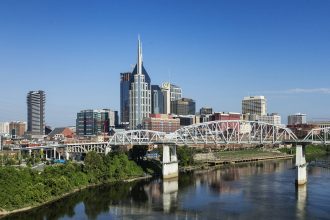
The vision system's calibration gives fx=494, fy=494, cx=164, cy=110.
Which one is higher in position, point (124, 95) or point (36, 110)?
point (124, 95)

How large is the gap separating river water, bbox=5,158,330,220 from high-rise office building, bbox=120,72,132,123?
98.3m

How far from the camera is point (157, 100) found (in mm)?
151750

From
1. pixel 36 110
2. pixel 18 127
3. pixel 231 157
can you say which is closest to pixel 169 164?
pixel 231 157

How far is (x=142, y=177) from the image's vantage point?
50.8 m

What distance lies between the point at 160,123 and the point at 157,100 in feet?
132

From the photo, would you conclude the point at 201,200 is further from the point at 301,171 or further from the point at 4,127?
the point at 4,127

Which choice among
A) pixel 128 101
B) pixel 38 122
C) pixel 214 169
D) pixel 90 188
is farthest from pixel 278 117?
pixel 90 188

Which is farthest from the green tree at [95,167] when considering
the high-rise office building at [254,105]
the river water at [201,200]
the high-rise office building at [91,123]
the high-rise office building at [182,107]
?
the high-rise office building at [182,107]

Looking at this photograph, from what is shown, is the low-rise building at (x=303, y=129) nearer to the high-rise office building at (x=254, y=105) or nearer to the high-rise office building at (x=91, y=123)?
the high-rise office building at (x=91, y=123)

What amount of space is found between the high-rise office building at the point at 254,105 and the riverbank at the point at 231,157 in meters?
68.1

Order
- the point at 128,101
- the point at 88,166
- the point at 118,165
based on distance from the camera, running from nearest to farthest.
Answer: the point at 88,166
the point at 118,165
the point at 128,101

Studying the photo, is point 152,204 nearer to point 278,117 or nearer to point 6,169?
point 6,169

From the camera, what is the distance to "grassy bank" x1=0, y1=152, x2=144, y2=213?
3288 centimetres

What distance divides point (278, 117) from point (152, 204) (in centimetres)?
11191
